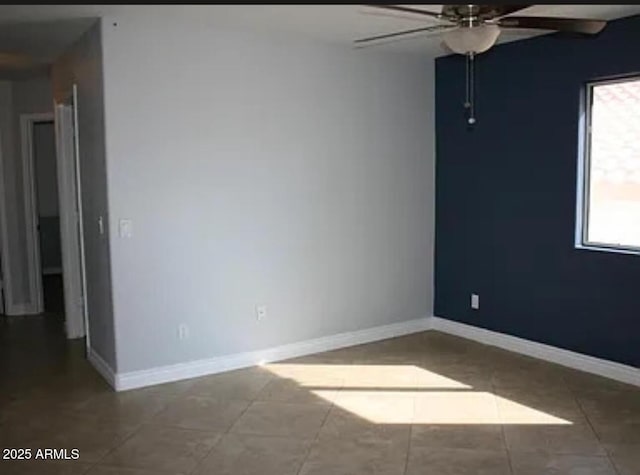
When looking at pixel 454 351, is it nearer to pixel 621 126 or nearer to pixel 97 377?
pixel 621 126

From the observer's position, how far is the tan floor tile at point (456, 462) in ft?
10.1

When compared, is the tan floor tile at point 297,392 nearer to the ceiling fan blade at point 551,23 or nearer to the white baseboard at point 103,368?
the white baseboard at point 103,368

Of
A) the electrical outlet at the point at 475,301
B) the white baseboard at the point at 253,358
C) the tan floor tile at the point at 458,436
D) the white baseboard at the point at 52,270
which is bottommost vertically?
the tan floor tile at the point at 458,436

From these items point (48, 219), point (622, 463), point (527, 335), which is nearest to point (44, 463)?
point (622, 463)

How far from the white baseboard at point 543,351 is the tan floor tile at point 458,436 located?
4.18 ft

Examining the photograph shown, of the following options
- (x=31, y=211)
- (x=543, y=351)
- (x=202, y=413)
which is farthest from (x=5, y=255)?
(x=543, y=351)

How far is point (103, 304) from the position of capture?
4.44 m

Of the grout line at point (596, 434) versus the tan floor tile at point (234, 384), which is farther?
the tan floor tile at point (234, 384)

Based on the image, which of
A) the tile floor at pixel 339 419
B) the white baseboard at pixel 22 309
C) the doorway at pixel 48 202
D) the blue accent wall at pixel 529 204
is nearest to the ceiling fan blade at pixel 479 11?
the blue accent wall at pixel 529 204

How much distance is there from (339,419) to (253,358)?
125 centimetres

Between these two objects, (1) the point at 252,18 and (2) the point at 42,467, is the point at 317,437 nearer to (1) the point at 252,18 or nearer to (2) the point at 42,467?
(2) the point at 42,467

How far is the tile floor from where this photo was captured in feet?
10.4

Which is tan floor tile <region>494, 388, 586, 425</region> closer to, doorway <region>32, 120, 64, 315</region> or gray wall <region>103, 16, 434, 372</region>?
gray wall <region>103, 16, 434, 372</region>

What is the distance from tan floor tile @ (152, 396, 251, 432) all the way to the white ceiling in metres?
2.39
